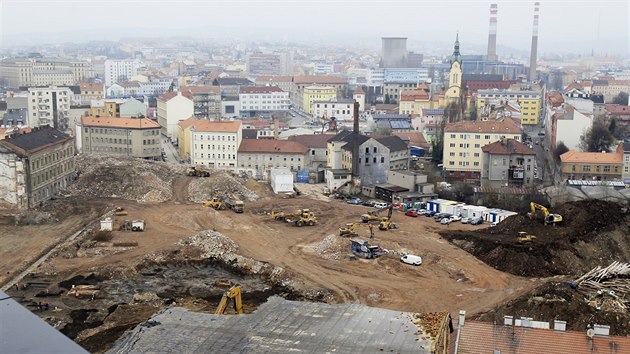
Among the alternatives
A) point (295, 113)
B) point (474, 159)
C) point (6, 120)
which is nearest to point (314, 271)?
point (474, 159)

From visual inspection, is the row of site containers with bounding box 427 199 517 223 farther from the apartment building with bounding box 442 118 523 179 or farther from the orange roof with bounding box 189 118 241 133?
the orange roof with bounding box 189 118 241 133

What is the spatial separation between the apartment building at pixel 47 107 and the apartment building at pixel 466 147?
3245cm

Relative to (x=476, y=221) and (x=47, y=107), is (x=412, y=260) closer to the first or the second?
(x=476, y=221)

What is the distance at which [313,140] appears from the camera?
48.9 metres

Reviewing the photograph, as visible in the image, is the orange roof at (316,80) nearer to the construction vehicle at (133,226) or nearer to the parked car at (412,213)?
the parked car at (412,213)

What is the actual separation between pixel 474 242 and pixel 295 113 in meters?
57.5

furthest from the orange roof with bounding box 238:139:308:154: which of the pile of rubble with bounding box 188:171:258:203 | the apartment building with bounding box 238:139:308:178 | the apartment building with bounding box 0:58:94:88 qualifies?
the apartment building with bounding box 0:58:94:88

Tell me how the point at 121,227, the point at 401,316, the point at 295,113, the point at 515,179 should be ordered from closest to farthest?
the point at 401,316
the point at 121,227
the point at 515,179
the point at 295,113

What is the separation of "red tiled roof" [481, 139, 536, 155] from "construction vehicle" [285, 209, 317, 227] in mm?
13705

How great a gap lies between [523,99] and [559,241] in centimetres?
4866

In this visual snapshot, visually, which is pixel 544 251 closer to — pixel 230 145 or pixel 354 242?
pixel 354 242

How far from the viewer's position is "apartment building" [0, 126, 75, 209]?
1262 inches

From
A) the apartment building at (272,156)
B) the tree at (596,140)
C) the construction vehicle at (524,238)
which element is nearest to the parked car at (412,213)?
the construction vehicle at (524,238)

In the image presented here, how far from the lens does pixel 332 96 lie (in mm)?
84688
